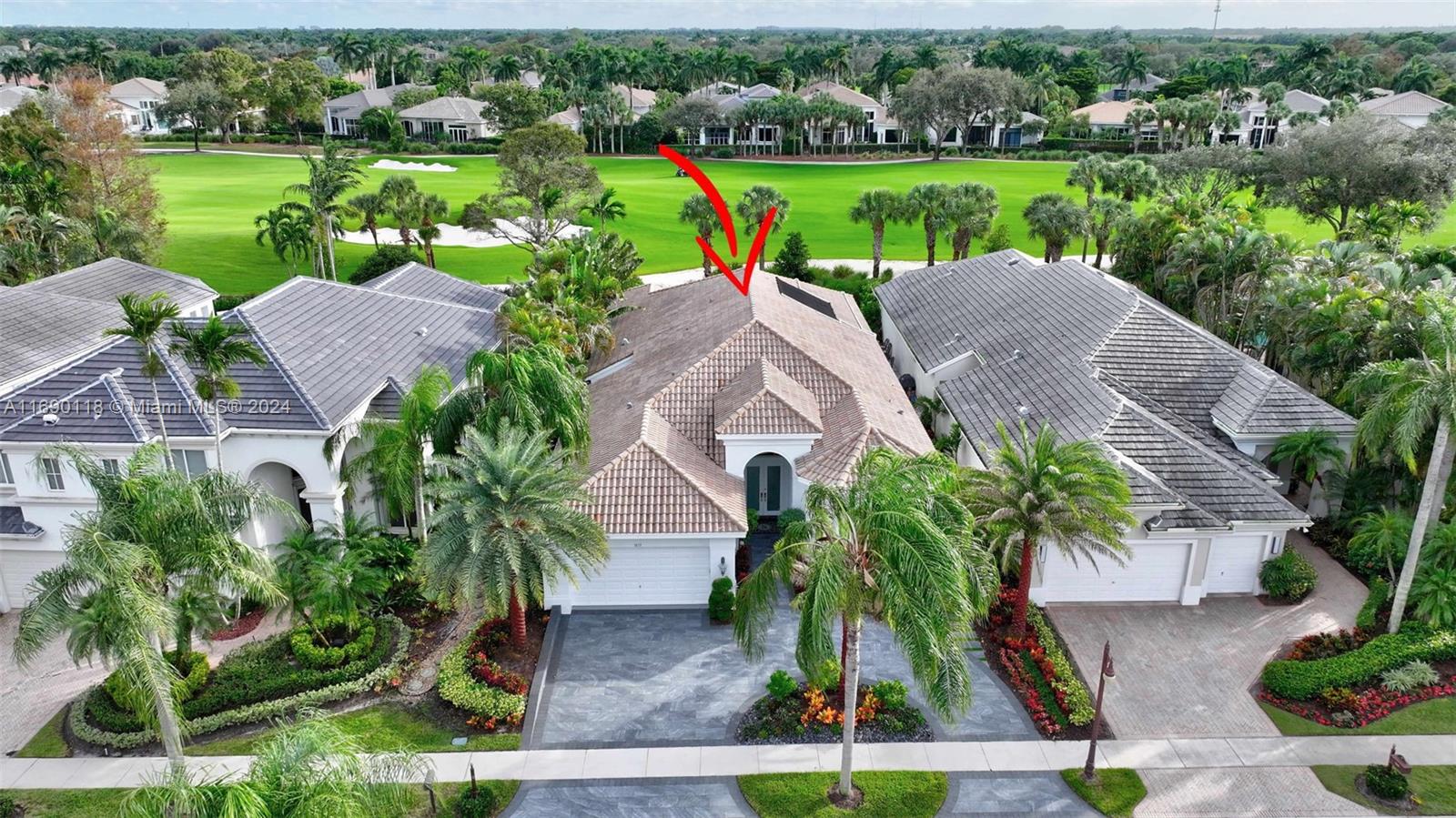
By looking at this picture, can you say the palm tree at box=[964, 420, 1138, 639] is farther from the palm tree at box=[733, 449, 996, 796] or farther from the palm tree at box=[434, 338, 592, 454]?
the palm tree at box=[434, 338, 592, 454]

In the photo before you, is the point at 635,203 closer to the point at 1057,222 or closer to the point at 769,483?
the point at 1057,222

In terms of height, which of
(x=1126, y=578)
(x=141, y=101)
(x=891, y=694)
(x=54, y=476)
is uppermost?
(x=141, y=101)

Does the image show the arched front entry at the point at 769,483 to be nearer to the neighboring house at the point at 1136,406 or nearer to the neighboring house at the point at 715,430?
the neighboring house at the point at 715,430

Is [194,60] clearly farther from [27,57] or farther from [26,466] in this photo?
[26,466]

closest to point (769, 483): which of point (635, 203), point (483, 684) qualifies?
point (483, 684)

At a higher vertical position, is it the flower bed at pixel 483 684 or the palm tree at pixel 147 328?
the palm tree at pixel 147 328

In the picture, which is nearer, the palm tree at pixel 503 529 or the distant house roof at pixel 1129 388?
the palm tree at pixel 503 529

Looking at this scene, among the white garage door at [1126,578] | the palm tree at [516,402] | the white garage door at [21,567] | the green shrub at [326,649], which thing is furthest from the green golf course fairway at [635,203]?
the white garage door at [1126,578]
